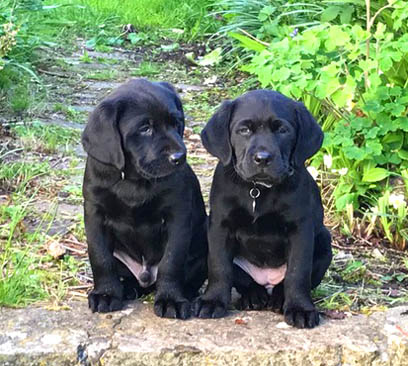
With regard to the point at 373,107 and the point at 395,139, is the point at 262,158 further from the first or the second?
the point at 395,139

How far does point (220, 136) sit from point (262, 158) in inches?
11.6

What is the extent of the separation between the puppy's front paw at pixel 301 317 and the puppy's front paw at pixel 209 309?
0.29m

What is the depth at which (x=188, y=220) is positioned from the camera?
3.96 meters

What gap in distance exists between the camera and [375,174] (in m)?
5.10

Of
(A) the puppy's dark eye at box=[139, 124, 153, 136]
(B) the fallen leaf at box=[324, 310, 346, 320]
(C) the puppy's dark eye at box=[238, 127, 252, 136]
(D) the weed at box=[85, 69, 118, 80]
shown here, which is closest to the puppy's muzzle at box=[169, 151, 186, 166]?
(A) the puppy's dark eye at box=[139, 124, 153, 136]

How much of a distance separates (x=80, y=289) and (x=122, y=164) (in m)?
0.84

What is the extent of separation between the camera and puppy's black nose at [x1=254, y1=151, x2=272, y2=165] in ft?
12.0

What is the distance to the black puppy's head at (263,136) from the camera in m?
3.71

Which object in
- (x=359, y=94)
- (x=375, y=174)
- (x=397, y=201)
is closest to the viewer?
(x=397, y=201)

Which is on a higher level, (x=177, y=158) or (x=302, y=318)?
(x=177, y=158)

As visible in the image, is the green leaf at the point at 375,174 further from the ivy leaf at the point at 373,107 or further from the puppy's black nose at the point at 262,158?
the puppy's black nose at the point at 262,158

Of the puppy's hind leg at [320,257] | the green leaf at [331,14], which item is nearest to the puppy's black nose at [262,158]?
the puppy's hind leg at [320,257]

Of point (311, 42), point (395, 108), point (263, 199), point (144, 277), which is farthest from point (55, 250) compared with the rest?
point (395, 108)

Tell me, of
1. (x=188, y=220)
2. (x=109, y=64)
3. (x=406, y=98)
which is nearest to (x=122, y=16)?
(x=109, y=64)
